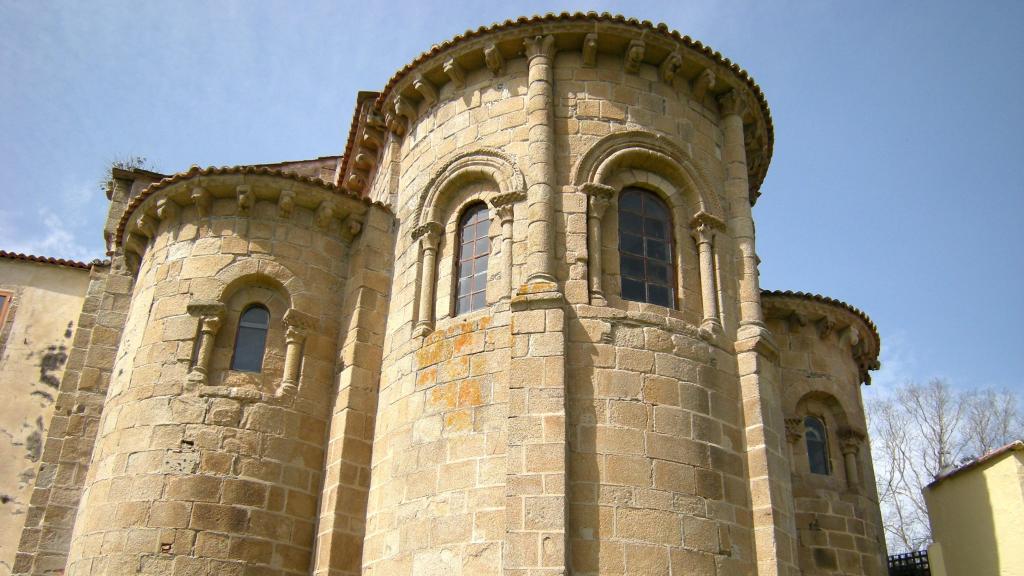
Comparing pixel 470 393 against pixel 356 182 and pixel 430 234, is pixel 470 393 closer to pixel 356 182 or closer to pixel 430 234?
pixel 430 234

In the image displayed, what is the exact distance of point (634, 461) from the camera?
340 inches

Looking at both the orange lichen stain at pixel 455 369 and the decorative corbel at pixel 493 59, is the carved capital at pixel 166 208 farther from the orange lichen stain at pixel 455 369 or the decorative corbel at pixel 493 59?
the orange lichen stain at pixel 455 369

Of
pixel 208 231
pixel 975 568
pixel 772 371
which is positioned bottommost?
pixel 975 568

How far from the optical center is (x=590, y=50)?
36.2ft

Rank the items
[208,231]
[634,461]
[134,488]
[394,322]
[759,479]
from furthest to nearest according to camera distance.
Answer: [208,231]
[394,322]
[134,488]
[759,479]
[634,461]

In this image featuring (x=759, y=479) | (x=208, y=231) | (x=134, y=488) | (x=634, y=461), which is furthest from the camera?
(x=208, y=231)

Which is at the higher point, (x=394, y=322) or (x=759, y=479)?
(x=394, y=322)

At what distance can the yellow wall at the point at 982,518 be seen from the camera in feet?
35.7

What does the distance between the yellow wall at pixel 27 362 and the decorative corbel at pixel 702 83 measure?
11009 mm

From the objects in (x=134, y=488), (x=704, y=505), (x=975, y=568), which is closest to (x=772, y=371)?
(x=704, y=505)

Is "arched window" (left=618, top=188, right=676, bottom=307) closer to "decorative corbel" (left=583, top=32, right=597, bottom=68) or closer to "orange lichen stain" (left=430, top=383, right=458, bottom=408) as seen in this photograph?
"decorative corbel" (left=583, top=32, right=597, bottom=68)

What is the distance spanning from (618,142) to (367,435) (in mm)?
4777

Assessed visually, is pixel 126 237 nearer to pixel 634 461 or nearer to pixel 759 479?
pixel 634 461

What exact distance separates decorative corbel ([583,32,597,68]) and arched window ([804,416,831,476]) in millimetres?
6662
